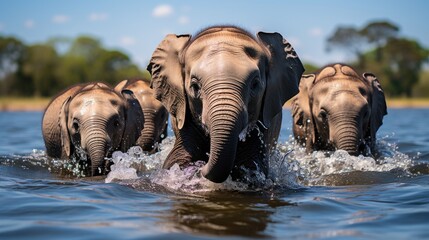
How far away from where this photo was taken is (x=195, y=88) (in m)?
7.18

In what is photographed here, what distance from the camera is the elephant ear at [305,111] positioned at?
1239 centimetres

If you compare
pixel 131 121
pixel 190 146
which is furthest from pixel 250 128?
pixel 131 121

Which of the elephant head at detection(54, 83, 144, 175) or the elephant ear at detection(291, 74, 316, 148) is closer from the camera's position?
the elephant head at detection(54, 83, 144, 175)

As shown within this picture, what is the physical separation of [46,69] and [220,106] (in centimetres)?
7971

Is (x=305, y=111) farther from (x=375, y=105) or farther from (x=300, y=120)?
(x=375, y=105)

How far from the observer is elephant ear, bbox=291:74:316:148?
1239 cm

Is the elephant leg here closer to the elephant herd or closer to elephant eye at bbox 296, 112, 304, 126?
the elephant herd

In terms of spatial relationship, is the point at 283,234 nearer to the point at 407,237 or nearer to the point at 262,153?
the point at 407,237

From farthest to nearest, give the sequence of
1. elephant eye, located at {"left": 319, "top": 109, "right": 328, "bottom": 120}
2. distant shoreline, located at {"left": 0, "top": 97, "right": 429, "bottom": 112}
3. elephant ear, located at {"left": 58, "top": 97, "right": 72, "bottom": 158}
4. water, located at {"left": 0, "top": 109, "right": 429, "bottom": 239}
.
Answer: distant shoreline, located at {"left": 0, "top": 97, "right": 429, "bottom": 112}, elephant eye, located at {"left": 319, "top": 109, "right": 328, "bottom": 120}, elephant ear, located at {"left": 58, "top": 97, "right": 72, "bottom": 158}, water, located at {"left": 0, "top": 109, "right": 429, "bottom": 239}

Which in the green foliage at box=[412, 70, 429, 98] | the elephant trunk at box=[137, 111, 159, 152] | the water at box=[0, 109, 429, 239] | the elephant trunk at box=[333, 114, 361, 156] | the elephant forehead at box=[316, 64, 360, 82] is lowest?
the water at box=[0, 109, 429, 239]

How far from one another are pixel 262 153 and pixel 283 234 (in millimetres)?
2571

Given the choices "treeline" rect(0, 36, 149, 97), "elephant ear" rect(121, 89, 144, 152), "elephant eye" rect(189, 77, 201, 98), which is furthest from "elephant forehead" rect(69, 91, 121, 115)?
"treeline" rect(0, 36, 149, 97)

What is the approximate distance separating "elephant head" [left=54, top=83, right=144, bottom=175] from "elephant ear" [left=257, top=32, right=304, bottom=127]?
3.19 m

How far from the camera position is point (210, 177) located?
6926 millimetres
